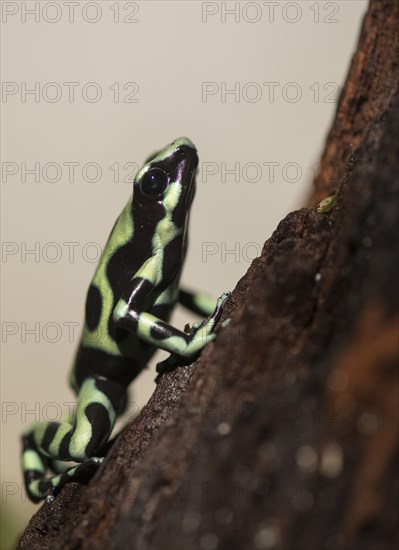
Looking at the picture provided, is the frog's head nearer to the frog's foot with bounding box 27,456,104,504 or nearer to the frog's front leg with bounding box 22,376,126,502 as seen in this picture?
the frog's front leg with bounding box 22,376,126,502

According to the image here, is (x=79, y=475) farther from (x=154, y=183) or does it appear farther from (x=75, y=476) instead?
(x=154, y=183)

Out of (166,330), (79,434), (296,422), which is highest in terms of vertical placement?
(296,422)

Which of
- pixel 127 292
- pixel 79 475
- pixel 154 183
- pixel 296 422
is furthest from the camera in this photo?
pixel 154 183

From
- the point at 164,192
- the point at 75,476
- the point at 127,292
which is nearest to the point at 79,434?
the point at 75,476

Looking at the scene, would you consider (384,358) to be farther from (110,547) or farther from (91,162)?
(91,162)

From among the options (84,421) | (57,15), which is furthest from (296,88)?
(84,421)

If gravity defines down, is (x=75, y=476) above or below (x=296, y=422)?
below
